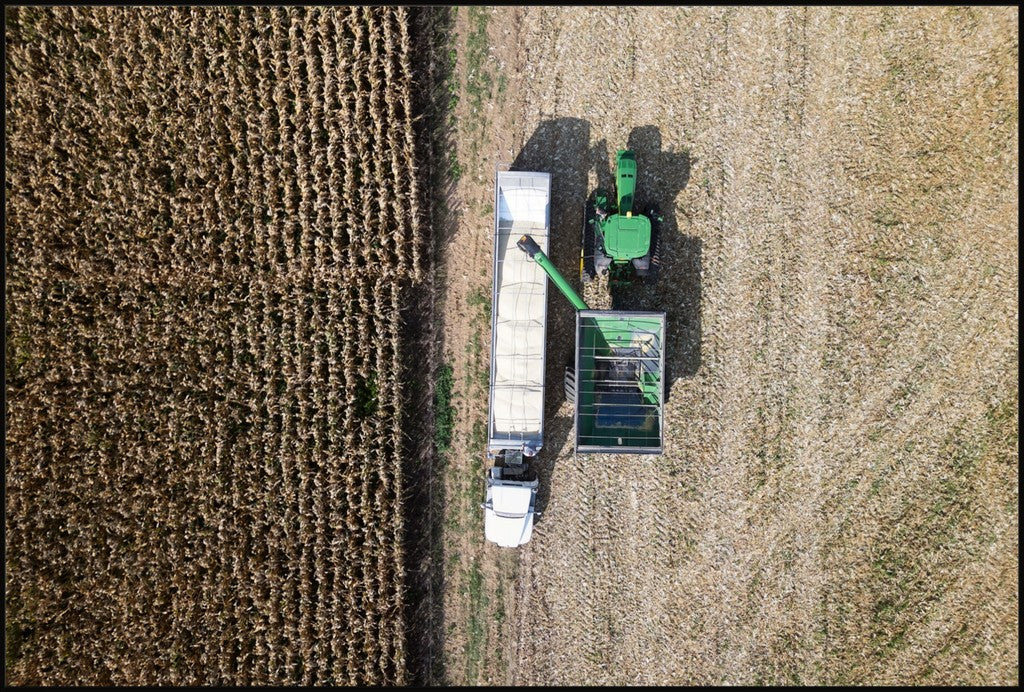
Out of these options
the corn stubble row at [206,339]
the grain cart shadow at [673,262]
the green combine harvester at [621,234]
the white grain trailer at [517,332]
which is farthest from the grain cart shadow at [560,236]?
the corn stubble row at [206,339]

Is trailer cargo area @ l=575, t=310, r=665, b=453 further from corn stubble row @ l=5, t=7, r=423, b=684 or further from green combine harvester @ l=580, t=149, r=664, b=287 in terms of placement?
corn stubble row @ l=5, t=7, r=423, b=684

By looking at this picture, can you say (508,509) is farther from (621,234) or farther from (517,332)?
(621,234)

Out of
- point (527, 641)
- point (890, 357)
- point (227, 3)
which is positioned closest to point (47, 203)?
point (227, 3)

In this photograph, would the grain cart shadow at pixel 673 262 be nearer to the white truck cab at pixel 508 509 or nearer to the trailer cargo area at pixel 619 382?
the trailer cargo area at pixel 619 382

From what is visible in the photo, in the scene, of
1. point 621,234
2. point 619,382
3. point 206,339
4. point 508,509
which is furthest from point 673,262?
point 206,339

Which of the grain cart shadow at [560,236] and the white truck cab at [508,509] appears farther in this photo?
the grain cart shadow at [560,236]

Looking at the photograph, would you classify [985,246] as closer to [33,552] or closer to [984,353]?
[984,353]

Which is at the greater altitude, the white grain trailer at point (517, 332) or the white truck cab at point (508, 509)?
the white grain trailer at point (517, 332)
